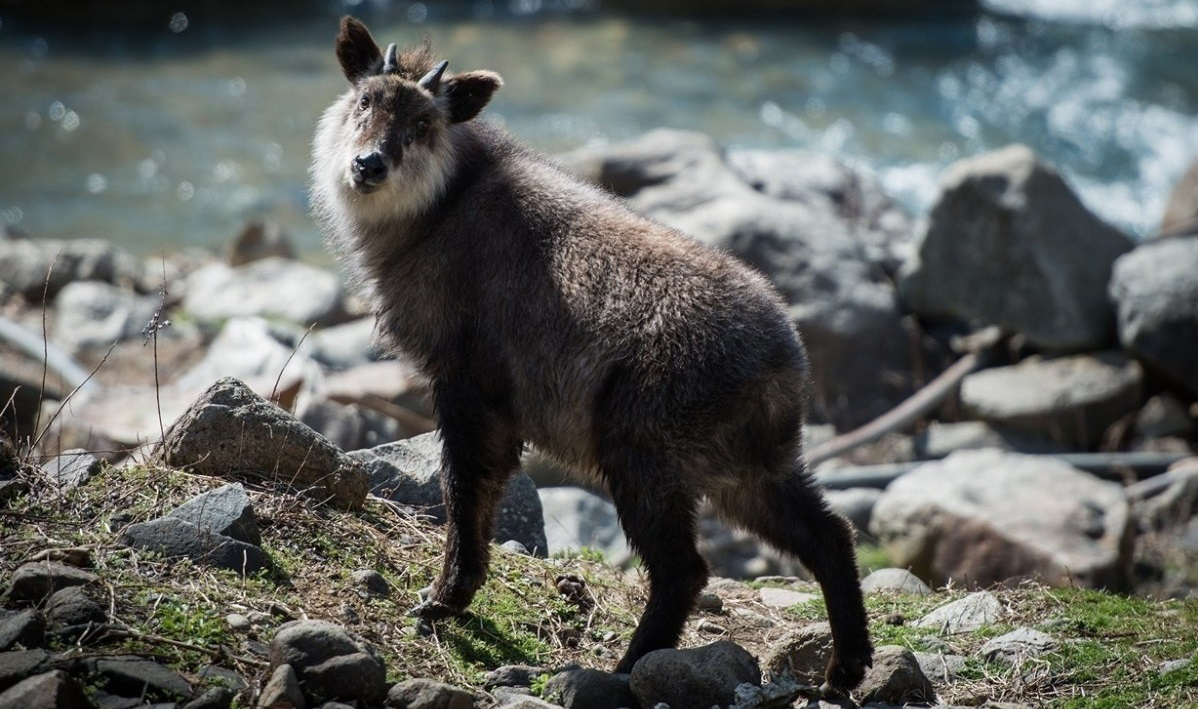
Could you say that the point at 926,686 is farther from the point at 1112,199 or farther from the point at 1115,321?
the point at 1112,199

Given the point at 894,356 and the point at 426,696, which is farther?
the point at 894,356

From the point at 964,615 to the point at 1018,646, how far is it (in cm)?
50

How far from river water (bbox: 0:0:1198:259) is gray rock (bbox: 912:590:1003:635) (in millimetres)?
11137

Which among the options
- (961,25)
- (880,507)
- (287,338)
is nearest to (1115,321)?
(880,507)

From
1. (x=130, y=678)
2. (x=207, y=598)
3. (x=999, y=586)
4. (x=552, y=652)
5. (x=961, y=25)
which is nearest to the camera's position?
(x=130, y=678)

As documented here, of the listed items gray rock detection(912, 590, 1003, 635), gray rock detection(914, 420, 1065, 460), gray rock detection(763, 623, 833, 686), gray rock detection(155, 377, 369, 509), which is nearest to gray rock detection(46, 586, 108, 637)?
gray rock detection(155, 377, 369, 509)

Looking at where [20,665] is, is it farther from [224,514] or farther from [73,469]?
[73,469]

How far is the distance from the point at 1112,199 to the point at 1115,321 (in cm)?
538

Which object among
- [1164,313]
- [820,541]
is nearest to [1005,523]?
[1164,313]

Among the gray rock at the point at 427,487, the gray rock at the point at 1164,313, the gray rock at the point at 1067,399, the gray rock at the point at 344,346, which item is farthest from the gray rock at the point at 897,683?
the gray rock at the point at 344,346

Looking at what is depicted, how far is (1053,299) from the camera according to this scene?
11609 millimetres

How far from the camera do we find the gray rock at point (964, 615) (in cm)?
573

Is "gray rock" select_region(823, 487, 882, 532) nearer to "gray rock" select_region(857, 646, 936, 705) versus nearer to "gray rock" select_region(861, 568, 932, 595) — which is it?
"gray rock" select_region(861, 568, 932, 595)

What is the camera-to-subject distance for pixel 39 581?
456cm
